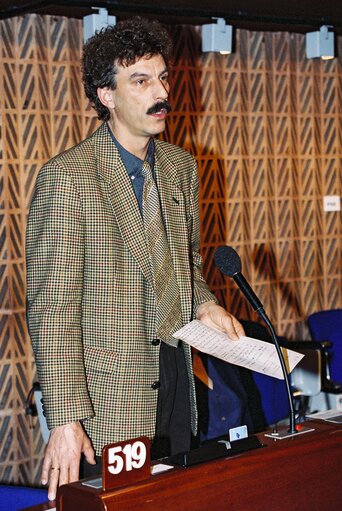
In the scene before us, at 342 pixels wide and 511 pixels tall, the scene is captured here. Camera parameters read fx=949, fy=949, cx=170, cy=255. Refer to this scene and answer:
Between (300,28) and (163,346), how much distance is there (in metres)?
3.26

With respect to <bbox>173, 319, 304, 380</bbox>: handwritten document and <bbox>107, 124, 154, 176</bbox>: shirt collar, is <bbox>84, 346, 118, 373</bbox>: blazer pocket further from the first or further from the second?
<bbox>107, 124, 154, 176</bbox>: shirt collar

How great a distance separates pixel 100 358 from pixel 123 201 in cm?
42

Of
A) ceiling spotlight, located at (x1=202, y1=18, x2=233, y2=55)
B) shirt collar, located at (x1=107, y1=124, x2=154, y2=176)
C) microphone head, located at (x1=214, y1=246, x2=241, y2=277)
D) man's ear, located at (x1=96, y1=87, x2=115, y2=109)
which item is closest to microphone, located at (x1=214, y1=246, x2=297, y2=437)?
microphone head, located at (x1=214, y1=246, x2=241, y2=277)

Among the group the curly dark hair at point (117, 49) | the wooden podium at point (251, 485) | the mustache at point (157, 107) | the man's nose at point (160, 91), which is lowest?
the wooden podium at point (251, 485)

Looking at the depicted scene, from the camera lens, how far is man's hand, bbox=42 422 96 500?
2.25 metres

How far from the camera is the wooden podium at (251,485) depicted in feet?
5.30

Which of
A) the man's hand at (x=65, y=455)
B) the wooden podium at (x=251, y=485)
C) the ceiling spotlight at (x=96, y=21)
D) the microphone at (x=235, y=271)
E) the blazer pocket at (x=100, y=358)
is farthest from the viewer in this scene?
the ceiling spotlight at (x=96, y=21)

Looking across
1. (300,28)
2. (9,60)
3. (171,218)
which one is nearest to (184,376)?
(171,218)

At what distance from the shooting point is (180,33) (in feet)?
16.4

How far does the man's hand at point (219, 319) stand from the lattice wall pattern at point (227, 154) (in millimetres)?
2029

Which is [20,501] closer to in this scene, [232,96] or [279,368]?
[279,368]

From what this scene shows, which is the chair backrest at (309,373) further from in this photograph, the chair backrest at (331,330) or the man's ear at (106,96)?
the man's ear at (106,96)

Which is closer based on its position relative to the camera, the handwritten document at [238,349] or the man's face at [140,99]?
the handwritten document at [238,349]

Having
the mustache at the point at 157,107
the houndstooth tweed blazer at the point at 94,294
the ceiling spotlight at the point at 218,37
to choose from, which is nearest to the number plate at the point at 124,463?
the houndstooth tweed blazer at the point at 94,294
